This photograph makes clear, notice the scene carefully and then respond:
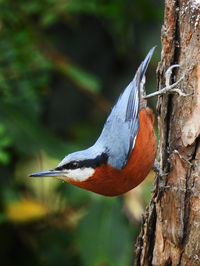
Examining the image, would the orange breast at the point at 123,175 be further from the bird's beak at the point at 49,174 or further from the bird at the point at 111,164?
the bird's beak at the point at 49,174

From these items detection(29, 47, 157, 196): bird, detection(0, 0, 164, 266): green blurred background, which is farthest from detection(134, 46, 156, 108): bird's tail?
detection(0, 0, 164, 266): green blurred background

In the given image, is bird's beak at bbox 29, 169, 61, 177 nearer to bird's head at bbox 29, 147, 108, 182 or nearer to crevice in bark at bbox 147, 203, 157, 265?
bird's head at bbox 29, 147, 108, 182

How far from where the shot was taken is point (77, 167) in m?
3.67

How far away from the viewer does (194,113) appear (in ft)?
10.7

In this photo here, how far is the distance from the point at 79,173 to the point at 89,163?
0.32 feet

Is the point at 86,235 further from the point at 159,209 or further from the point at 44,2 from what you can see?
the point at 44,2

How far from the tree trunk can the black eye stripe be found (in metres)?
0.44

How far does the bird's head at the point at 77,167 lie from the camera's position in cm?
368

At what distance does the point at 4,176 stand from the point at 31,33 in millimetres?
1329

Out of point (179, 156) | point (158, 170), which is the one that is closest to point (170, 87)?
point (179, 156)

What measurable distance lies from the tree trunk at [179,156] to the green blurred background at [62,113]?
3.36 feet

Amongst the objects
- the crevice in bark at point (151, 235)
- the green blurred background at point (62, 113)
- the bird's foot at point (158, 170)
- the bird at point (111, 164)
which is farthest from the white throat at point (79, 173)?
the green blurred background at point (62, 113)

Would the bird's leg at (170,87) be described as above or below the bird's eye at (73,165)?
above

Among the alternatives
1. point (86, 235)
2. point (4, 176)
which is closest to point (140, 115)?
point (86, 235)
